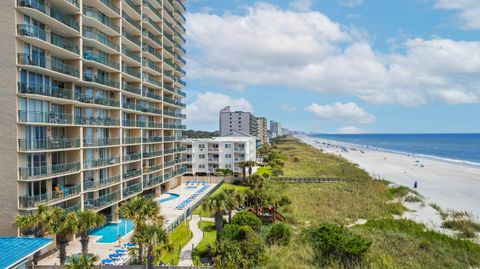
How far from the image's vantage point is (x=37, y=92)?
93.3 ft

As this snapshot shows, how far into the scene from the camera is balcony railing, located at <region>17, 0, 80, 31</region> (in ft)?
89.2

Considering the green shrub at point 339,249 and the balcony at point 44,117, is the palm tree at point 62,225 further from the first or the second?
the green shrub at point 339,249

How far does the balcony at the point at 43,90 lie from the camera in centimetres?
2741

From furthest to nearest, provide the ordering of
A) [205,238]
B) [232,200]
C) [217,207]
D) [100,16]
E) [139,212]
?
[100,16] → [205,238] → [232,200] → [217,207] → [139,212]

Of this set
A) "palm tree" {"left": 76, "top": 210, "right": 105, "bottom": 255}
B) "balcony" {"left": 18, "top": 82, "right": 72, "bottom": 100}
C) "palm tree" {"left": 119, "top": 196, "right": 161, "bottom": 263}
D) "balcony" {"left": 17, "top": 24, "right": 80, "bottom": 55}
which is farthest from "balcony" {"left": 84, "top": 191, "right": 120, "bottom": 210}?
"balcony" {"left": 17, "top": 24, "right": 80, "bottom": 55}

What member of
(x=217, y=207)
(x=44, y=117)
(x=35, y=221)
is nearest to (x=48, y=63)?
(x=44, y=117)

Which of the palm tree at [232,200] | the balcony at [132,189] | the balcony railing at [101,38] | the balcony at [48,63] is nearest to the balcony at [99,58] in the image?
the balcony railing at [101,38]

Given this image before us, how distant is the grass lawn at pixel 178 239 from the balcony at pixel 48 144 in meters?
13.2

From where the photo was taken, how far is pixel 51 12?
30.7m

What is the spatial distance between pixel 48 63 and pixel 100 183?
13910 mm

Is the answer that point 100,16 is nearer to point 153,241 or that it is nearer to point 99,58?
point 99,58

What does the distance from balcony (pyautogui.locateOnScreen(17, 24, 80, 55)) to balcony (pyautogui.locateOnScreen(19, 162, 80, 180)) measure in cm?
1082

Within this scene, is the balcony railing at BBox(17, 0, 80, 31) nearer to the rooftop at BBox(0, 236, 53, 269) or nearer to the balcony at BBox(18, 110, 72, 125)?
the balcony at BBox(18, 110, 72, 125)

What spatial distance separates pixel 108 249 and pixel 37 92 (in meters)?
15.1
